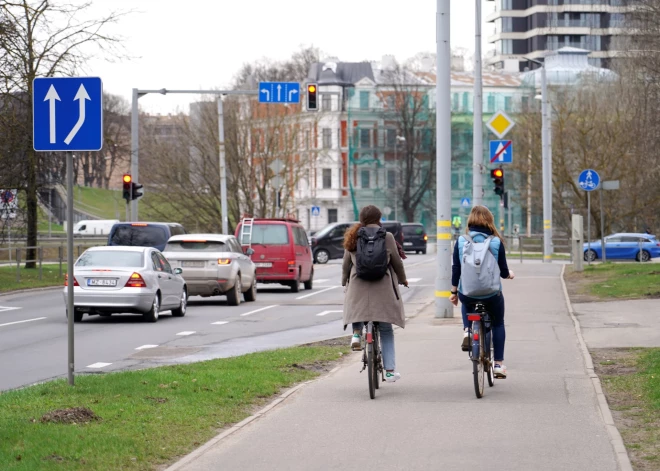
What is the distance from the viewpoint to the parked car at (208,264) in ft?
89.9

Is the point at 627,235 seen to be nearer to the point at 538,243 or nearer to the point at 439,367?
the point at 538,243

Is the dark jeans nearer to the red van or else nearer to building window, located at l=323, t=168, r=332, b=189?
Result: the red van

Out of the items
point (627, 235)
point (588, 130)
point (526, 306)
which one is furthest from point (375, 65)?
point (526, 306)

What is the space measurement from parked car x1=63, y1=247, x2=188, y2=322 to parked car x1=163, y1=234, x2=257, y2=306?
13.7 ft

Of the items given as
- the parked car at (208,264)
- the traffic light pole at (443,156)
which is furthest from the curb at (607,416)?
the parked car at (208,264)

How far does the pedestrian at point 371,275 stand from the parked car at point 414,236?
6031 cm

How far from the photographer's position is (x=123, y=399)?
412 inches

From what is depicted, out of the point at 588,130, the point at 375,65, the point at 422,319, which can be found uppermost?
the point at 375,65

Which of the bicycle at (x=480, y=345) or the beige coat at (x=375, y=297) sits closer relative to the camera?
the bicycle at (x=480, y=345)

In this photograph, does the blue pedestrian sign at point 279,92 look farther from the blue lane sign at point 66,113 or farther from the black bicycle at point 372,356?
the blue lane sign at point 66,113

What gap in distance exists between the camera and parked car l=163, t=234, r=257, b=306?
27.4 meters

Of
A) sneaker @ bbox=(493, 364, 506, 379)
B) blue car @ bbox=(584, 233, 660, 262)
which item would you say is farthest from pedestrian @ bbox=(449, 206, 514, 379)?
blue car @ bbox=(584, 233, 660, 262)

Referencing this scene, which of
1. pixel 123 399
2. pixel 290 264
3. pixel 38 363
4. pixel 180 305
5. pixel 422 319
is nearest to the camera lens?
pixel 123 399

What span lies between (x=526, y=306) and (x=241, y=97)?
1674 inches
